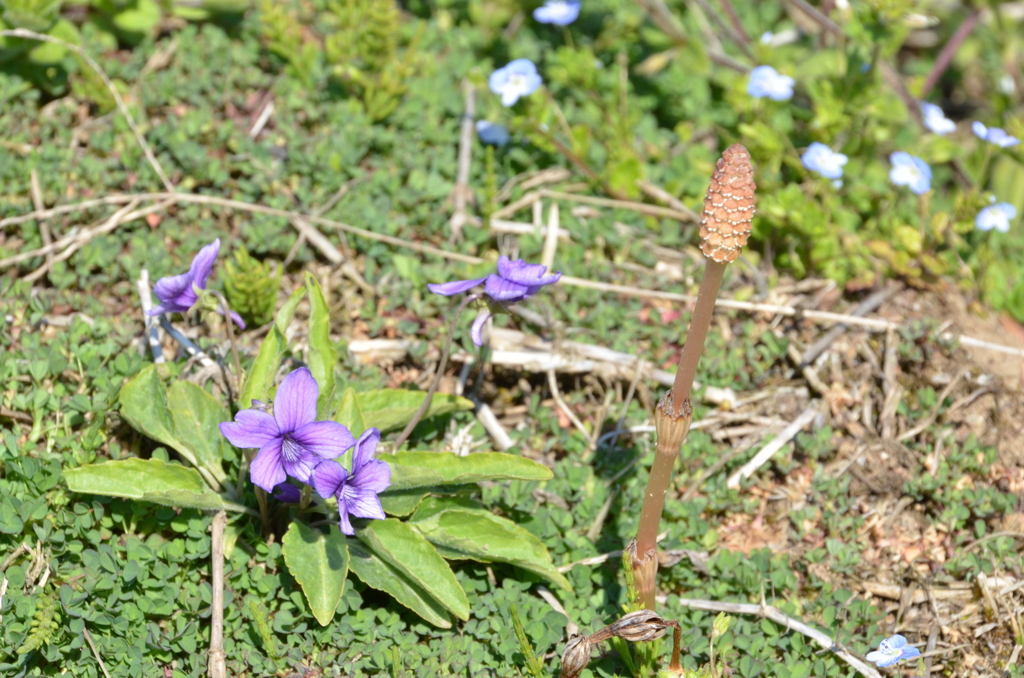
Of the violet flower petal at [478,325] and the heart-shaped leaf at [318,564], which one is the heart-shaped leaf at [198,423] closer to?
the heart-shaped leaf at [318,564]

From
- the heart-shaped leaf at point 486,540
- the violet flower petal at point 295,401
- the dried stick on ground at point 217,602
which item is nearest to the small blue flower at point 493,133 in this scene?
the dried stick on ground at point 217,602

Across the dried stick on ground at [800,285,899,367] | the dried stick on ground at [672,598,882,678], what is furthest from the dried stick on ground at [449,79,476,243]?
the dried stick on ground at [672,598,882,678]

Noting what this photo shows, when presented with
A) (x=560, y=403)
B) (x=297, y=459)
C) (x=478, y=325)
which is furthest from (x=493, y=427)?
(x=297, y=459)

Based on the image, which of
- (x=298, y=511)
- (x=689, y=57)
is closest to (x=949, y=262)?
(x=689, y=57)

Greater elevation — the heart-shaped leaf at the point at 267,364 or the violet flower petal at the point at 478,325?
the violet flower petal at the point at 478,325

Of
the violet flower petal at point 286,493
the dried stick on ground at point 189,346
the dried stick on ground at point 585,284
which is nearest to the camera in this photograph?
the violet flower petal at point 286,493

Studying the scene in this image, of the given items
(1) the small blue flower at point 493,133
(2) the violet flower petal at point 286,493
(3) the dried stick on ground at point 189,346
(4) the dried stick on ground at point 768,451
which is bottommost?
(4) the dried stick on ground at point 768,451

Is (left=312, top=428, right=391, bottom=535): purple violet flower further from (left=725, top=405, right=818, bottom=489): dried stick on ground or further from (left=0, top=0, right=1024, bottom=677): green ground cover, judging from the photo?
(left=725, top=405, right=818, bottom=489): dried stick on ground
